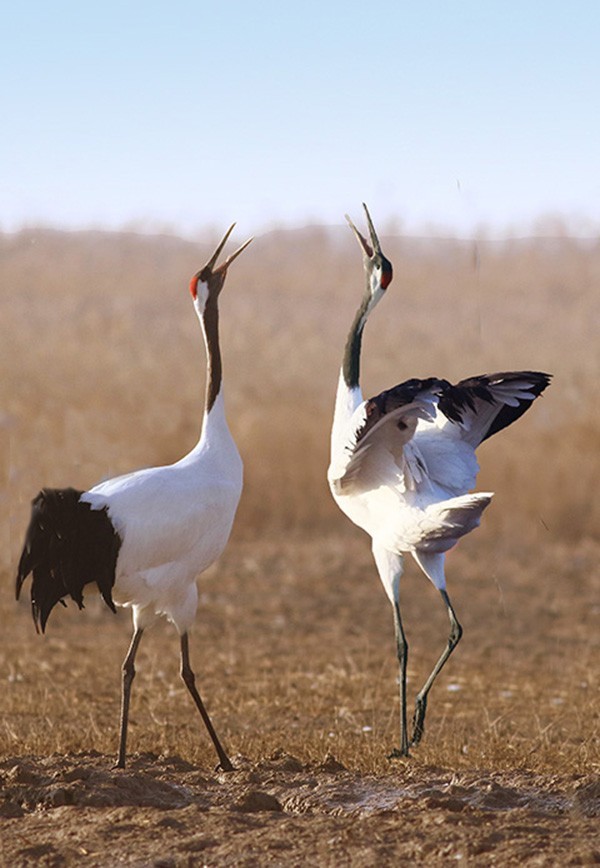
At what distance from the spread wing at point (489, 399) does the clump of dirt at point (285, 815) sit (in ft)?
4.76

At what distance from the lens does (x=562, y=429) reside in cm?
1750

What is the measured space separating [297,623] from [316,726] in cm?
368

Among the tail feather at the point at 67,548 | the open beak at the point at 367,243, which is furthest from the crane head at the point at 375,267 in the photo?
the tail feather at the point at 67,548

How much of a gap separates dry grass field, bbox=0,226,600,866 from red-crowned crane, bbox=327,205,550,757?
26.0 inches

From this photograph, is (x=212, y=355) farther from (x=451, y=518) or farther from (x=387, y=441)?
(x=451, y=518)

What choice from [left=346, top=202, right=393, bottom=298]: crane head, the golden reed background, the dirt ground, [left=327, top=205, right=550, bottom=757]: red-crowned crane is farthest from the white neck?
the dirt ground

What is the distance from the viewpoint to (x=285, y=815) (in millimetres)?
4637

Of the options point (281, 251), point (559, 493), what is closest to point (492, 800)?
point (559, 493)

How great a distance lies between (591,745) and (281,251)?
31.7 meters

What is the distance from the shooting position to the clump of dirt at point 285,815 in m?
4.18

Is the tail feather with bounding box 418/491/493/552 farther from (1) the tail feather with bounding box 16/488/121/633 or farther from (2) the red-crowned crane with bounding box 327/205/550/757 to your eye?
(1) the tail feather with bounding box 16/488/121/633

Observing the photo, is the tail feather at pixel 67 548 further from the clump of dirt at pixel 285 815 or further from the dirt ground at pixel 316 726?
the clump of dirt at pixel 285 815

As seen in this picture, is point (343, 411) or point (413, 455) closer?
point (413, 455)

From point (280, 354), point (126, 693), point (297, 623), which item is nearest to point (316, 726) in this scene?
point (126, 693)
